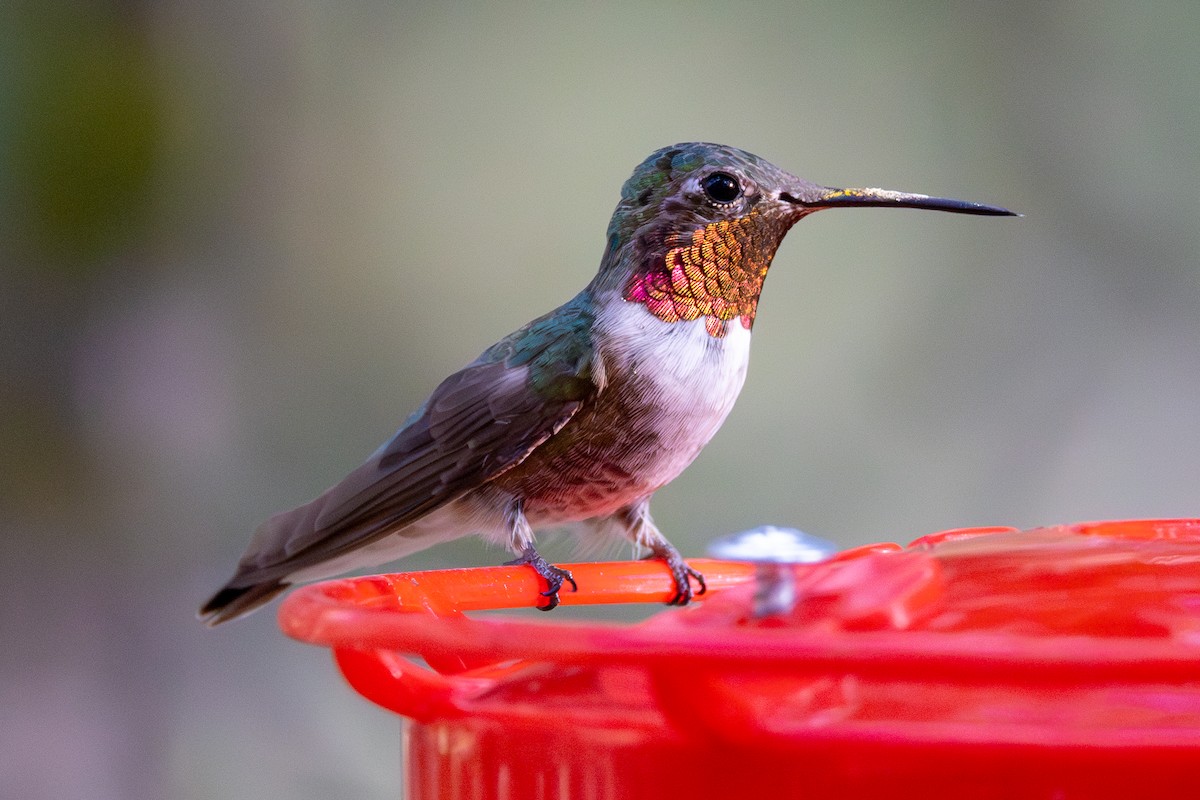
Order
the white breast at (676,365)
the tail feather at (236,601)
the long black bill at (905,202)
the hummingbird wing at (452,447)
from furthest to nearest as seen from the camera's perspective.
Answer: the white breast at (676,365)
the tail feather at (236,601)
the hummingbird wing at (452,447)
the long black bill at (905,202)

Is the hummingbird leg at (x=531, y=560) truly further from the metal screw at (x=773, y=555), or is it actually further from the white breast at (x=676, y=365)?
the metal screw at (x=773, y=555)

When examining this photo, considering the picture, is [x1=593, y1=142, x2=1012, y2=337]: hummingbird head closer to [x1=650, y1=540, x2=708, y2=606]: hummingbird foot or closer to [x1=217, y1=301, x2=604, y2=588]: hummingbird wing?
[x1=217, y1=301, x2=604, y2=588]: hummingbird wing

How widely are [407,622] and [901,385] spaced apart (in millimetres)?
2940

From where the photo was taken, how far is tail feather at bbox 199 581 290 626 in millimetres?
1810

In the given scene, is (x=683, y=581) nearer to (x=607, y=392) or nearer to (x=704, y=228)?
(x=607, y=392)

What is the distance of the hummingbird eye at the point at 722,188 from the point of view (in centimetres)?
190

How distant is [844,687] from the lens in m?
0.89

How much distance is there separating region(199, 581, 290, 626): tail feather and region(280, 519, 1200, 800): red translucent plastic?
0.79 metres

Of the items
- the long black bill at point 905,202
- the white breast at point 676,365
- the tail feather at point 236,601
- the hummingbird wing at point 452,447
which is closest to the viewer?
the long black bill at point 905,202

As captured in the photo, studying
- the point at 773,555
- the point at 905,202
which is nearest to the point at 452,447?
the point at 905,202

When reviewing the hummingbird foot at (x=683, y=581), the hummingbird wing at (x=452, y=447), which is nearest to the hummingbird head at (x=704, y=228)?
the hummingbird wing at (x=452, y=447)

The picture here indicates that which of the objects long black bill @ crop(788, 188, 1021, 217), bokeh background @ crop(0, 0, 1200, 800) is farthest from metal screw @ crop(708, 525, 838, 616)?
bokeh background @ crop(0, 0, 1200, 800)

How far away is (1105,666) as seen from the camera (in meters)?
0.67

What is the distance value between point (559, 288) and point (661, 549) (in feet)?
5.23
